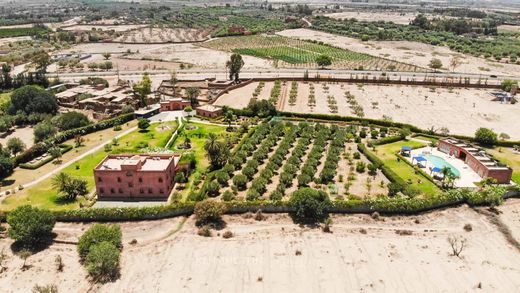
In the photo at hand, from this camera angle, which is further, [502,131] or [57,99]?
[57,99]

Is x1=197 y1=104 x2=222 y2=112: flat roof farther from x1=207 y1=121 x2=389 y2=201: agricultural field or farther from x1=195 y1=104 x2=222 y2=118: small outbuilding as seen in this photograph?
x1=207 y1=121 x2=389 y2=201: agricultural field

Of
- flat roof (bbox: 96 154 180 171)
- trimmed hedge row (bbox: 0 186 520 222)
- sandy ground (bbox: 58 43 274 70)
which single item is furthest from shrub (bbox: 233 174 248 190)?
sandy ground (bbox: 58 43 274 70)

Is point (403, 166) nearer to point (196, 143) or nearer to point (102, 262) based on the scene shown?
point (196, 143)

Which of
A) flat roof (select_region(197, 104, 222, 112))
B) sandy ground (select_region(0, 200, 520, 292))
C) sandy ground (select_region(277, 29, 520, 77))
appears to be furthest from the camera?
sandy ground (select_region(277, 29, 520, 77))

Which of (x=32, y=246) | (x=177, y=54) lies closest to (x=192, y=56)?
(x=177, y=54)

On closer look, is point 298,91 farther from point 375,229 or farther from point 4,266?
point 4,266

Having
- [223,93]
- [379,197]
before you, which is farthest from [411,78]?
[379,197]

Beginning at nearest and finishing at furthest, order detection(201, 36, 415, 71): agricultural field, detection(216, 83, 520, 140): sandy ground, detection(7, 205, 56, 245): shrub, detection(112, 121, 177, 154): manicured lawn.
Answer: detection(7, 205, 56, 245): shrub < detection(112, 121, 177, 154): manicured lawn < detection(216, 83, 520, 140): sandy ground < detection(201, 36, 415, 71): agricultural field
